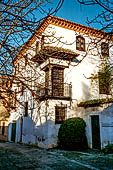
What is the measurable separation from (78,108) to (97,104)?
2.13m

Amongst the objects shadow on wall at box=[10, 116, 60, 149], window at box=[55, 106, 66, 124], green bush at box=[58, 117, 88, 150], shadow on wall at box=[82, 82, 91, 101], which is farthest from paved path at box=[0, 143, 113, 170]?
shadow on wall at box=[82, 82, 91, 101]

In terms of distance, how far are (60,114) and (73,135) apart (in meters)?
2.23

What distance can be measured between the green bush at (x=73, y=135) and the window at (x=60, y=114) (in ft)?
2.25

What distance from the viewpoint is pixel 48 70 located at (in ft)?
42.5

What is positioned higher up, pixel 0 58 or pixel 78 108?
pixel 0 58

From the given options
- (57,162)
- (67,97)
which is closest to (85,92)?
(67,97)

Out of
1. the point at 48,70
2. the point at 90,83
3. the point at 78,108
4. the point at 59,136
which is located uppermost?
the point at 48,70

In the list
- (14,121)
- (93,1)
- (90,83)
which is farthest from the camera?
(14,121)

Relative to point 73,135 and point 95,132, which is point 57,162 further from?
point 95,132

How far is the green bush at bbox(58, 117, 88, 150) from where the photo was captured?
10.5 meters

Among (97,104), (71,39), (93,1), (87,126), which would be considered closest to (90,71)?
(71,39)

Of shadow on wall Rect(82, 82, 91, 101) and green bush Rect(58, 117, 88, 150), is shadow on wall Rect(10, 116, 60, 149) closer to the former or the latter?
green bush Rect(58, 117, 88, 150)

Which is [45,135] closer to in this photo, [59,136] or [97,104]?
[59,136]

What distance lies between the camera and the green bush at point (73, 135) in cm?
1051
